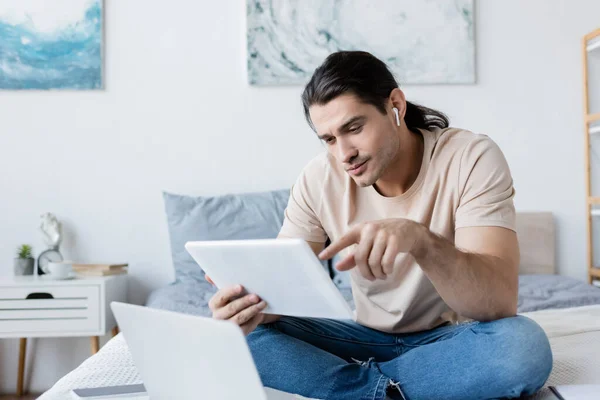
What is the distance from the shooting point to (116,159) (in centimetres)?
315

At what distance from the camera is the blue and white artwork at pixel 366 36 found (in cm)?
317

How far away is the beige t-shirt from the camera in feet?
4.57

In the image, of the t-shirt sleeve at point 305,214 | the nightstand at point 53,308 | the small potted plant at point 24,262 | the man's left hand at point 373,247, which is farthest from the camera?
the small potted plant at point 24,262

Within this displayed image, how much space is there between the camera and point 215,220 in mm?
2898

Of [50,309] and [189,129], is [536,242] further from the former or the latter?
[50,309]

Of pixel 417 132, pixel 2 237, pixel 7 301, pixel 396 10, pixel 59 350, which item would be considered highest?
pixel 396 10

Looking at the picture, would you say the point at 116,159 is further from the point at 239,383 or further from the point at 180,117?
the point at 239,383

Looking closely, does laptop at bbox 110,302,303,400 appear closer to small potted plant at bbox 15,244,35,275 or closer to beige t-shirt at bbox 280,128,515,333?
beige t-shirt at bbox 280,128,515,333

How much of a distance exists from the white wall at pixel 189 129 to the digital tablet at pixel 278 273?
1.93 m

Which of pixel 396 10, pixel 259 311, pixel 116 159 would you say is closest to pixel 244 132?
pixel 116 159

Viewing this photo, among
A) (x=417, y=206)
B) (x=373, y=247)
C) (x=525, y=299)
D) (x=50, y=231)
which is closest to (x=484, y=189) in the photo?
(x=417, y=206)

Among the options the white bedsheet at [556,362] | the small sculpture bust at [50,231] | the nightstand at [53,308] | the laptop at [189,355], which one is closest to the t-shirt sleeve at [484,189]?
the white bedsheet at [556,362]

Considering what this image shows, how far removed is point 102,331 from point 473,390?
1882 mm

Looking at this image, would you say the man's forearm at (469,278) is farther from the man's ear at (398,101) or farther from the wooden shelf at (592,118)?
the wooden shelf at (592,118)
